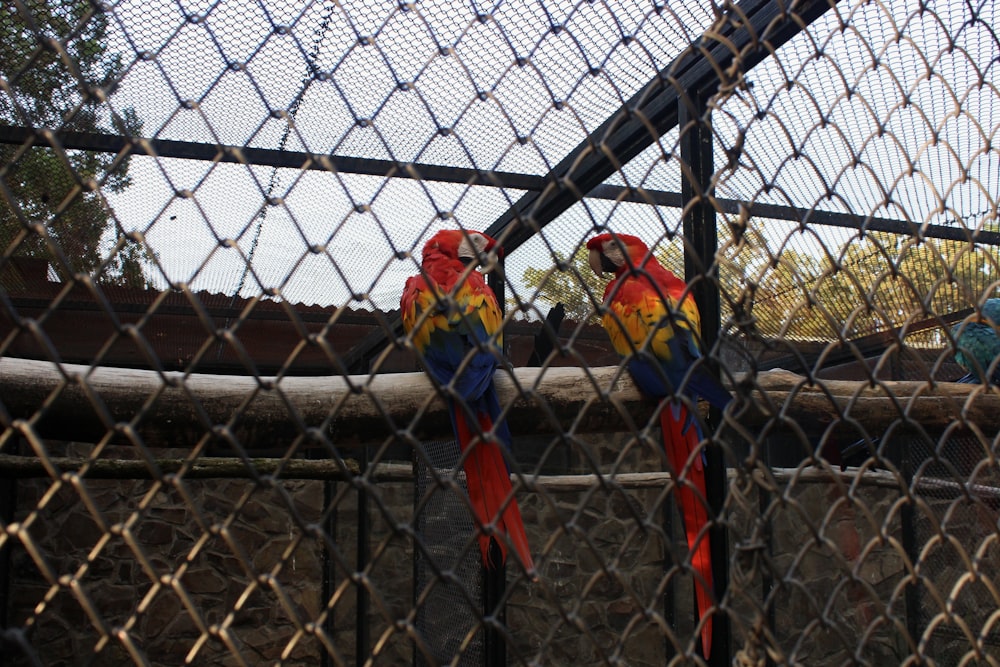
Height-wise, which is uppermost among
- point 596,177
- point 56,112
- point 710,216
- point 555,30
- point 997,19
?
point 997,19

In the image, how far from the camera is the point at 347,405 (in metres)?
1.35

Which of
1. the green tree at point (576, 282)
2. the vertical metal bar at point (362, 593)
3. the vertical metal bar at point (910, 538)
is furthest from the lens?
the vertical metal bar at point (362, 593)

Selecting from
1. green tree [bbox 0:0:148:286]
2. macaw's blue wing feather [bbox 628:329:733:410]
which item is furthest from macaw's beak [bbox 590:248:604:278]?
green tree [bbox 0:0:148:286]

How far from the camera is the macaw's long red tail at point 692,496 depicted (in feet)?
3.88

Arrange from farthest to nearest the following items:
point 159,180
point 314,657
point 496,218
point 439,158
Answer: point 314,657, point 496,218, point 159,180, point 439,158

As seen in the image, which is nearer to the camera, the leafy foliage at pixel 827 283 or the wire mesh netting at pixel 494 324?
the wire mesh netting at pixel 494 324

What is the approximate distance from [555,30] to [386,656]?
14.8 feet

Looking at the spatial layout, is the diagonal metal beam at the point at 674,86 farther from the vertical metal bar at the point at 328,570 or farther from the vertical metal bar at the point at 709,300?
the vertical metal bar at the point at 328,570

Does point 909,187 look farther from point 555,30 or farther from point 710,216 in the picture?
point 555,30

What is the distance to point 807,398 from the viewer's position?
1.59m

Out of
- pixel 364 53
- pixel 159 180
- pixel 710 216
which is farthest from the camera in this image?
pixel 159 180

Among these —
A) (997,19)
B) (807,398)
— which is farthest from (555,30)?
(997,19)

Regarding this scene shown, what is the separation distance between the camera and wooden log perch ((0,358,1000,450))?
1.14 metres

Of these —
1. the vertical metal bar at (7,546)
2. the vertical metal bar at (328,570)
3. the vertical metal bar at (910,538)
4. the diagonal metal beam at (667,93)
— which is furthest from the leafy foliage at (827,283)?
the vertical metal bar at (7,546)
